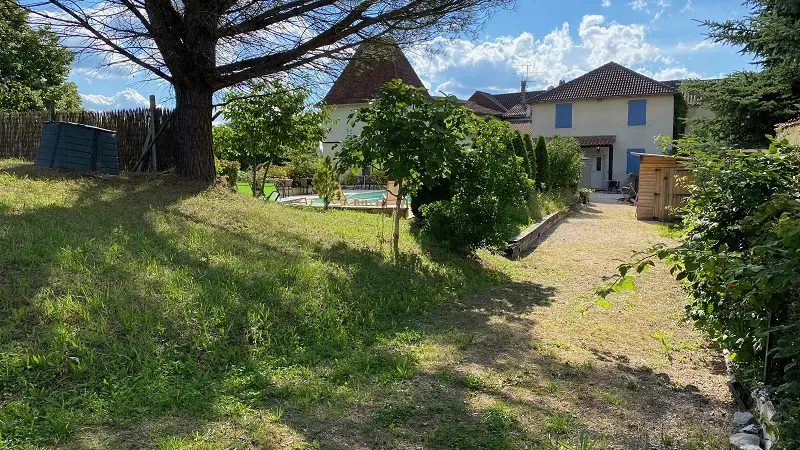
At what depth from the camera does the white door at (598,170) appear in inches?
1329

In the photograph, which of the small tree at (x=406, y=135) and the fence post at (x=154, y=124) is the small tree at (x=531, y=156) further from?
the fence post at (x=154, y=124)

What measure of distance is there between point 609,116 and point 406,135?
2951 cm

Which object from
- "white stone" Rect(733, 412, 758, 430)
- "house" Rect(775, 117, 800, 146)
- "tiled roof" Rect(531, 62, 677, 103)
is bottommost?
"white stone" Rect(733, 412, 758, 430)

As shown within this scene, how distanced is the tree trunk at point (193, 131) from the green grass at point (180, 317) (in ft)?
6.96

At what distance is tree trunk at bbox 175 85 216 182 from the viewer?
9.09 m

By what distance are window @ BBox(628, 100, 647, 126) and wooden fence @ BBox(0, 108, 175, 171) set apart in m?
28.8

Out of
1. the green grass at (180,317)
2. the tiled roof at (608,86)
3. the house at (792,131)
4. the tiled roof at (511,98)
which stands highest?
the tiled roof at (511,98)

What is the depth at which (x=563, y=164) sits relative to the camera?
21.1 m

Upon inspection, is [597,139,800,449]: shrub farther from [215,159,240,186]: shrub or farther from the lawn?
[215,159,240,186]: shrub

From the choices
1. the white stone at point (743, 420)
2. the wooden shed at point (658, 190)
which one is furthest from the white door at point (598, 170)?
the white stone at point (743, 420)

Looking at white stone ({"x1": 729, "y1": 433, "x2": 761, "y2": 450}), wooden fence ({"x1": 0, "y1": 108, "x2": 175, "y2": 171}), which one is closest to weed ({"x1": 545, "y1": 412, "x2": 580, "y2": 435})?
white stone ({"x1": 729, "y1": 433, "x2": 761, "y2": 450})

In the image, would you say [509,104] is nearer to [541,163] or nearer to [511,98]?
[511,98]

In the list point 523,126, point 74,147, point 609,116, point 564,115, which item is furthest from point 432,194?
point 523,126

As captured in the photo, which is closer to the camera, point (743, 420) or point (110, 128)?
point (743, 420)
